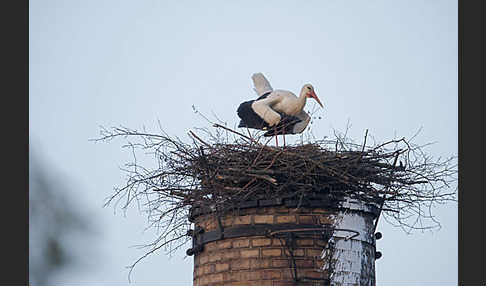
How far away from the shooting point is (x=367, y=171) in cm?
673

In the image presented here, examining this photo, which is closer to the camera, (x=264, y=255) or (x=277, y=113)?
(x=264, y=255)

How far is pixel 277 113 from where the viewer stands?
8.34 meters

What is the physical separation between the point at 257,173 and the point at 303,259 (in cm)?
90

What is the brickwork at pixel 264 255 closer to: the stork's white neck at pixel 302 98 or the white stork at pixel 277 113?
the white stork at pixel 277 113

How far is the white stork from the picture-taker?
8320 millimetres

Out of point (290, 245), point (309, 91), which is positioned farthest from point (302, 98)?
point (290, 245)

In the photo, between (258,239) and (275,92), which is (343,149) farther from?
(275,92)

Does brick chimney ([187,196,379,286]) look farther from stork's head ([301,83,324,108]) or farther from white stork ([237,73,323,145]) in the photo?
stork's head ([301,83,324,108])

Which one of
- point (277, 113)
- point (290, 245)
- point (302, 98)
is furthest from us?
point (302, 98)

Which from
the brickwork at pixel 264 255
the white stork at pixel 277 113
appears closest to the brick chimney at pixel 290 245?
the brickwork at pixel 264 255

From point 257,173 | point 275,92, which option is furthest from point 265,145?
point 275,92

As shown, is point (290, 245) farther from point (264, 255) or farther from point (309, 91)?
point (309, 91)

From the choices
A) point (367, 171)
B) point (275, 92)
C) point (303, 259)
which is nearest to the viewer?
point (303, 259)

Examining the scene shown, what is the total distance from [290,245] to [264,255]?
26 centimetres
